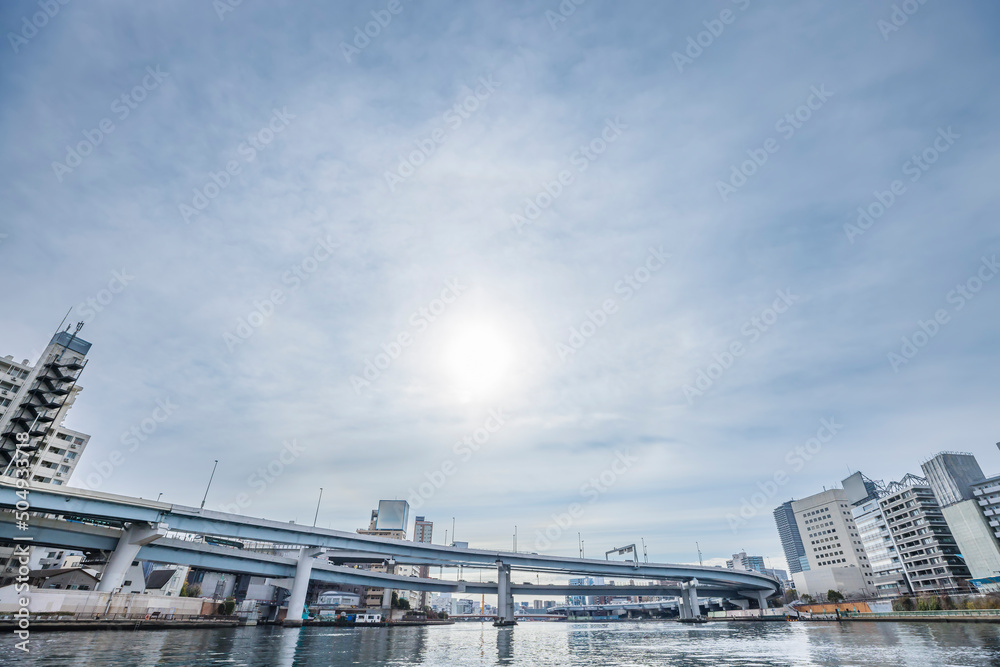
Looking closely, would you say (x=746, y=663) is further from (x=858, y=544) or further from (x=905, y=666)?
(x=858, y=544)

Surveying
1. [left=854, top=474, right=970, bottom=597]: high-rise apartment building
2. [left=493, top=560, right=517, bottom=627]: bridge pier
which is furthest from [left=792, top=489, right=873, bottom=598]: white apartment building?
[left=493, top=560, right=517, bottom=627]: bridge pier

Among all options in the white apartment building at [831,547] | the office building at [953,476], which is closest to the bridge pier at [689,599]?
the white apartment building at [831,547]

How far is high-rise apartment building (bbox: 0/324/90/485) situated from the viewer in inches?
2906

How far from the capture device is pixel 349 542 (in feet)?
247

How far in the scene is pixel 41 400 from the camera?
76.9 m

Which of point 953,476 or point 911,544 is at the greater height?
point 953,476

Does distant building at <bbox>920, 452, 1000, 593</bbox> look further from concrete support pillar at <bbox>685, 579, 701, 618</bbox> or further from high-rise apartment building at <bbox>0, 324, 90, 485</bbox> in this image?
high-rise apartment building at <bbox>0, 324, 90, 485</bbox>

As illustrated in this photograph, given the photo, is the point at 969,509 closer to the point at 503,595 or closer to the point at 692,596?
the point at 692,596

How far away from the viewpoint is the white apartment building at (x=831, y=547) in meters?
128

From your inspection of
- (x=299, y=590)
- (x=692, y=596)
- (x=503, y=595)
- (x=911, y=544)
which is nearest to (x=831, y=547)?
(x=911, y=544)

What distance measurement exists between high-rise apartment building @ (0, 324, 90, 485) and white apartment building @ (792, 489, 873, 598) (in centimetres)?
18392

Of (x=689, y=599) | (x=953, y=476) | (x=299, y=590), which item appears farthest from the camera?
(x=689, y=599)

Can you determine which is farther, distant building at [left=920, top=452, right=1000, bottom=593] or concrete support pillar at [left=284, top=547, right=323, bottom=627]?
distant building at [left=920, top=452, right=1000, bottom=593]

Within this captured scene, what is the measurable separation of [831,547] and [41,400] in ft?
739
